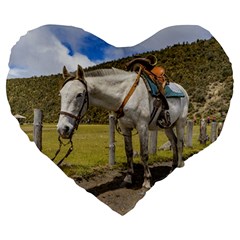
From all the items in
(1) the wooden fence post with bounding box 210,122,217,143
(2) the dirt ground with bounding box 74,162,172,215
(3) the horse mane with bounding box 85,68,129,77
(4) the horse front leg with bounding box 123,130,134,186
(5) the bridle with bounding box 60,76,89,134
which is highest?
(3) the horse mane with bounding box 85,68,129,77

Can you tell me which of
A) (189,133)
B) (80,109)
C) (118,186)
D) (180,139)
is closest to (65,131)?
(80,109)

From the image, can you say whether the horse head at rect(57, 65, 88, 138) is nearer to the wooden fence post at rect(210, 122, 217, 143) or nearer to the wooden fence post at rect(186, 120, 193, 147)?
the wooden fence post at rect(186, 120, 193, 147)

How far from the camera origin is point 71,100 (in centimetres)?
334

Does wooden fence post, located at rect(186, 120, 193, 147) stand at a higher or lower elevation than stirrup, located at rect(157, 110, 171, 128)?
lower

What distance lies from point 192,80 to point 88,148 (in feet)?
3.55

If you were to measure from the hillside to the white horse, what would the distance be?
103 millimetres

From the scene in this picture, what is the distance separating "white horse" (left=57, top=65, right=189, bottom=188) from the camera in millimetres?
3352

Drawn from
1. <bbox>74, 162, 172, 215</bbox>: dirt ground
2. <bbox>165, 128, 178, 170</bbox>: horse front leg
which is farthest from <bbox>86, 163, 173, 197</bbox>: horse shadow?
<bbox>165, 128, 178, 170</bbox>: horse front leg

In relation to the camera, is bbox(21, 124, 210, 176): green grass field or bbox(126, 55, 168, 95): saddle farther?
bbox(126, 55, 168, 95): saddle

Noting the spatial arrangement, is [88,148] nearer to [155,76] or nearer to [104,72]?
[104,72]

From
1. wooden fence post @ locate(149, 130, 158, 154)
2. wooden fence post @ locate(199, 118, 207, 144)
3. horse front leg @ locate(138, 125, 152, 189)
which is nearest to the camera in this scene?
horse front leg @ locate(138, 125, 152, 189)

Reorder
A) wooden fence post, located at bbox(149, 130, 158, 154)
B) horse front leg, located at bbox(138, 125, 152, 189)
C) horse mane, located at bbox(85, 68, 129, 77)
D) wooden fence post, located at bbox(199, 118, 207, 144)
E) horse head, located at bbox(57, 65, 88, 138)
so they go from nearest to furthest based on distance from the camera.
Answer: horse head, located at bbox(57, 65, 88, 138), horse mane, located at bbox(85, 68, 129, 77), horse front leg, located at bbox(138, 125, 152, 189), wooden fence post, located at bbox(149, 130, 158, 154), wooden fence post, located at bbox(199, 118, 207, 144)

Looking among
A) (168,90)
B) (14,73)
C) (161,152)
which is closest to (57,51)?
(14,73)

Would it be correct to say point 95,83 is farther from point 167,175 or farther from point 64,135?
point 167,175
